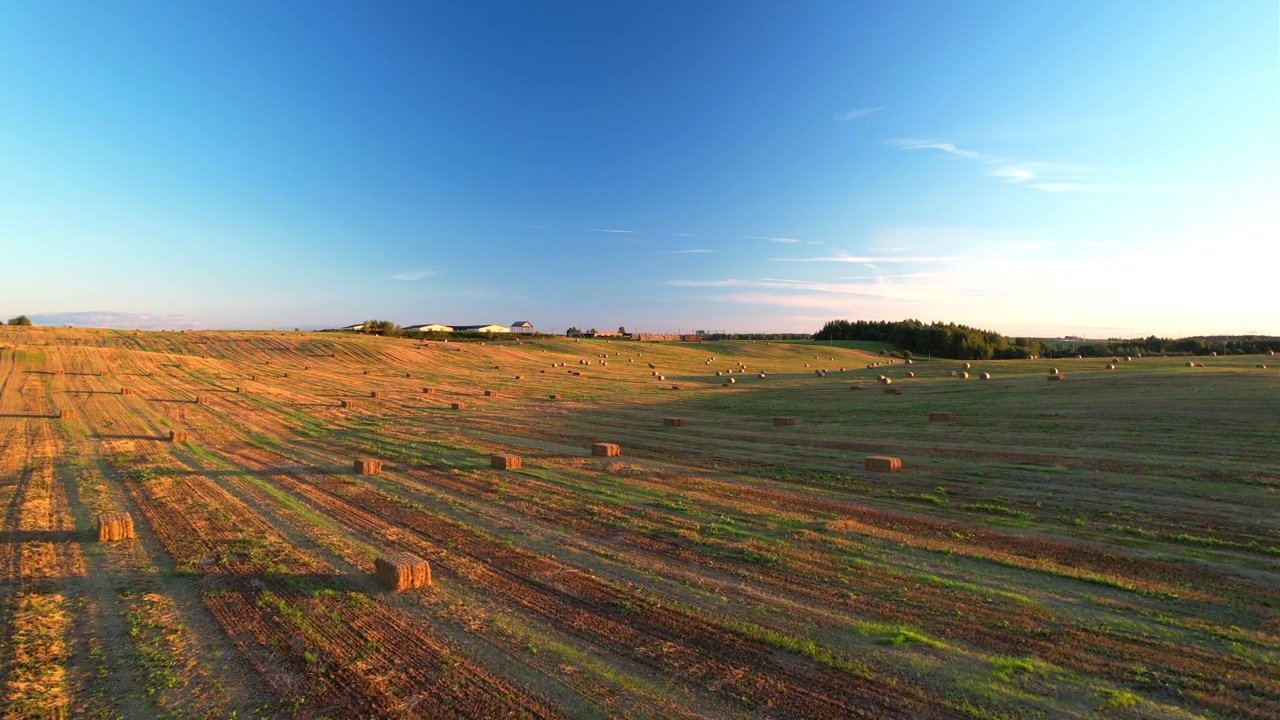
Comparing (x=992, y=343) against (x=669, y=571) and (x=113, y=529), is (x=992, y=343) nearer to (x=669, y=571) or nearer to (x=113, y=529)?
(x=669, y=571)

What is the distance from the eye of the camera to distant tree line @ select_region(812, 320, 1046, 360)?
267 ft

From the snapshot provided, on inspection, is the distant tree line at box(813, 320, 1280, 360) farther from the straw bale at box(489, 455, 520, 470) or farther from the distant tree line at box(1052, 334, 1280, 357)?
the straw bale at box(489, 455, 520, 470)

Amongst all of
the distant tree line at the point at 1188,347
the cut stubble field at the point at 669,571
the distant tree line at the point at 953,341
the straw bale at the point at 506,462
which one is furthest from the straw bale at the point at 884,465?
the distant tree line at the point at 953,341

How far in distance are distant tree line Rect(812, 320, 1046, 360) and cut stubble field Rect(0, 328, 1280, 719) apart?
232 ft

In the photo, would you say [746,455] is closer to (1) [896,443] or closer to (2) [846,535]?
(1) [896,443]

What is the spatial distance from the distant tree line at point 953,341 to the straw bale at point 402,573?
88.8m

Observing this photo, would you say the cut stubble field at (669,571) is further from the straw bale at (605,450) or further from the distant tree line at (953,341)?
the distant tree line at (953,341)

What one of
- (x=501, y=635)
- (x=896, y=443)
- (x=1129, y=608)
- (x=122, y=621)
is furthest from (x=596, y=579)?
(x=896, y=443)

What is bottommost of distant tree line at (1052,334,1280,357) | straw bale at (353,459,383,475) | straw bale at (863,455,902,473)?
straw bale at (353,459,383,475)

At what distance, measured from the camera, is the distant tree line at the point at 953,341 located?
81375 millimetres

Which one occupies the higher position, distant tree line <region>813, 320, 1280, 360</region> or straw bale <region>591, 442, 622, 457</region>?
distant tree line <region>813, 320, 1280, 360</region>

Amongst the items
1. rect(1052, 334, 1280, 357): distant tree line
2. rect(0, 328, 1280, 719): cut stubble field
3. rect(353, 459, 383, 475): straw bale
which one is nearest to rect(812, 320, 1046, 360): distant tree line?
rect(1052, 334, 1280, 357): distant tree line

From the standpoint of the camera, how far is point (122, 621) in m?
6.26

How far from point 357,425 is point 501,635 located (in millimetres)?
18447
